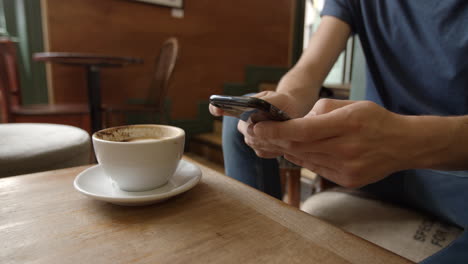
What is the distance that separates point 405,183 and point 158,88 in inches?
75.8

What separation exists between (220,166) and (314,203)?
175 centimetres

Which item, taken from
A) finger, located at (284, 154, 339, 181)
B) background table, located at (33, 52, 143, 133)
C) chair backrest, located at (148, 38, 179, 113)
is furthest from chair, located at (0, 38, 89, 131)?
finger, located at (284, 154, 339, 181)

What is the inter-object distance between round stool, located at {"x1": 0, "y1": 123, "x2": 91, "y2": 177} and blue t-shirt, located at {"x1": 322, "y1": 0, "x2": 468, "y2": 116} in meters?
0.86

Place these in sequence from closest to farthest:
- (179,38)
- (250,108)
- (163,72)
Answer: (250,108)
(163,72)
(179,38)

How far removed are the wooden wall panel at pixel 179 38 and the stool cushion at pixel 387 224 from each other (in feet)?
7.00

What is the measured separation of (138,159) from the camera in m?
0.42

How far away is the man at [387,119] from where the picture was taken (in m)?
0.41

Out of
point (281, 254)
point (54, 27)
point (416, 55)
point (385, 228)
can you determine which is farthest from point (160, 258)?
point (54, 27)

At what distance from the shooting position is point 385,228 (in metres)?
0.63

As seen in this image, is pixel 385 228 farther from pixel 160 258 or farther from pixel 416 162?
pixel 160 258

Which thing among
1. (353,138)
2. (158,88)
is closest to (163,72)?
(158,88)

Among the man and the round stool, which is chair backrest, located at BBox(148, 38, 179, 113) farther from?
the man

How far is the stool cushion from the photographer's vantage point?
0.57m

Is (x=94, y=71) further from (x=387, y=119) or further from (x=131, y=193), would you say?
(x=387, y=119)
